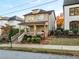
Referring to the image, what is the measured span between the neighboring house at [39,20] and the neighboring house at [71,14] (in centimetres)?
743

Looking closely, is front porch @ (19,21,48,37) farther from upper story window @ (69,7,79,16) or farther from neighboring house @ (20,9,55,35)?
upper story window @ (69,7,79,16)

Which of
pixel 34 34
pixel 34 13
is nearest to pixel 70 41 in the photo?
pixel 34 34

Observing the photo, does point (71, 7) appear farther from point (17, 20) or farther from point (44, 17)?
point (17, 20)

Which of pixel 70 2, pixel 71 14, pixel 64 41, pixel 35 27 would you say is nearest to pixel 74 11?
pixel 71 14

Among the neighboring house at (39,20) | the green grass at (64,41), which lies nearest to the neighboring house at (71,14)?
the green grass at (64,41)

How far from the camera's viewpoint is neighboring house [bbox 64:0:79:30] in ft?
148

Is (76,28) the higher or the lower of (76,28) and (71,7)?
the lower

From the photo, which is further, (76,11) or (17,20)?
(17,20)

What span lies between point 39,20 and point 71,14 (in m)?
12.0

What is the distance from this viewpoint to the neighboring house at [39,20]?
53.1 m

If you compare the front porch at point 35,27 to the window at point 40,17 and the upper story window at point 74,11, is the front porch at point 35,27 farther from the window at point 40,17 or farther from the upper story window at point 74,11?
the upper story window at point 74,11

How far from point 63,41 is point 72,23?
736 cm

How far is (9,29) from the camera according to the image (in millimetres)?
60812

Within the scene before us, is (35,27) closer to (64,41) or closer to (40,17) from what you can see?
(40,17)
